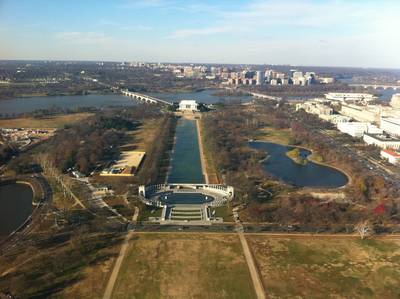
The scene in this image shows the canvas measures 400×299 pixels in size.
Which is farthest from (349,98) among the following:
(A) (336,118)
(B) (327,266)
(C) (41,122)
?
(B) (327,266)

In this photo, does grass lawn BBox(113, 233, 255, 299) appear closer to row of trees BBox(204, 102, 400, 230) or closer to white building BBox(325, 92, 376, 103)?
row of trees BBox(204, 102, 400, 230)

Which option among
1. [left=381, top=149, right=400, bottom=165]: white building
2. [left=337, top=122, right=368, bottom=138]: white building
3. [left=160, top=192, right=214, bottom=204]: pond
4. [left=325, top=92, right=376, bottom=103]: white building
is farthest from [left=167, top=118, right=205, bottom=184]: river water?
[left=325, top=92, right=376, bottom=103]: white building

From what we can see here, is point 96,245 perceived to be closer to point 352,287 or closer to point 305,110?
point 352,287

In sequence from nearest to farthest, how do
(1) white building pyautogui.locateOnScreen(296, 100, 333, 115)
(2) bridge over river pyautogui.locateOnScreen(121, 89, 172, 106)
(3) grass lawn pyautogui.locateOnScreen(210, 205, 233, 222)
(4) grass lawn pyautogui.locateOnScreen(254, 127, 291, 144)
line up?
(3) grass lawn pyautogui.locateOnScreen(210, 205, 233, 222) < (4) grass lawn pyautogui.locateOnScreen(254, 127, 291, 144) < (1) white building pyautogui.locateOnScreen(296, 100, 333, 115) < (2) bridge over river pyautogui.locateOnScreen(121, 89, 172, 106)

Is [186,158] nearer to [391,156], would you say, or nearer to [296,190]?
[296,190]

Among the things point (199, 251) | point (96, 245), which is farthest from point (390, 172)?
point (96, 245)

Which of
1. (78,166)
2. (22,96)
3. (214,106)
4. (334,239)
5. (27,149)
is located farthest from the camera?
(22,96)

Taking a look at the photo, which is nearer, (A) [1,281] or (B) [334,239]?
(A) [1,281]
